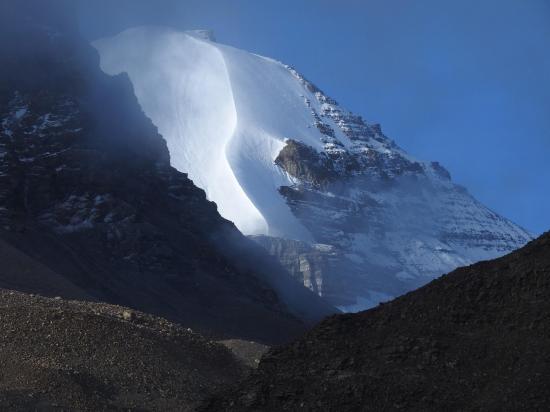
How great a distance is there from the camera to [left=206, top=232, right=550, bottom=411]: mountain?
20.1 meters

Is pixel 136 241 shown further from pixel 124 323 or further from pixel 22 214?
pixel 124 323

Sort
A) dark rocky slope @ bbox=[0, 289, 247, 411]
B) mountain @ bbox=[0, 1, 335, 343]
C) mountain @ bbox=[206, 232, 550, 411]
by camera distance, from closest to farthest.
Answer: mountain @ bbox=[206, 232, 550, 411], dark rocky slope @ bbox=[0, 289, 247, 411], mountain @ bbox=[0, 1, 335, 343]

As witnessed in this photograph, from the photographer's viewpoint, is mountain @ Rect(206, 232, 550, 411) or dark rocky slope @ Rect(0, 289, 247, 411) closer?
mountain @ Rect(206, 232, 550, 411)

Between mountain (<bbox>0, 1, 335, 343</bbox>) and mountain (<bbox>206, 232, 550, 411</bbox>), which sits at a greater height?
mountain (<bbox>0, 1, 335, 343</bbox>)

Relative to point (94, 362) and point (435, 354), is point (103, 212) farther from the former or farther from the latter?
point (435, 354)

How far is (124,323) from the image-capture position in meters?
40.3

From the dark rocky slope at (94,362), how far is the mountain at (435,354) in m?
7.44

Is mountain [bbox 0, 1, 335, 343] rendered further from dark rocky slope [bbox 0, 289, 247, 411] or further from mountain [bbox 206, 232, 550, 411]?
mountain [bbox 206, 232, 550, 411]

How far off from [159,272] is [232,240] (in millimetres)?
30648

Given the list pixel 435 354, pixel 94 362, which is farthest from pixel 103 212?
pixel 435 354

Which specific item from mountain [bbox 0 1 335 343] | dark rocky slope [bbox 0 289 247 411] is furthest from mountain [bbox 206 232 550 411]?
mountain [bbox 0 1 335 343]

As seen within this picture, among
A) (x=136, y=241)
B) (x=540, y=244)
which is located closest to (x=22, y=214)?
(x=136, y=241)

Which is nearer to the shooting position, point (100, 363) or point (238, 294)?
point (100, 363)

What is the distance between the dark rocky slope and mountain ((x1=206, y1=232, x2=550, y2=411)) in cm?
744
